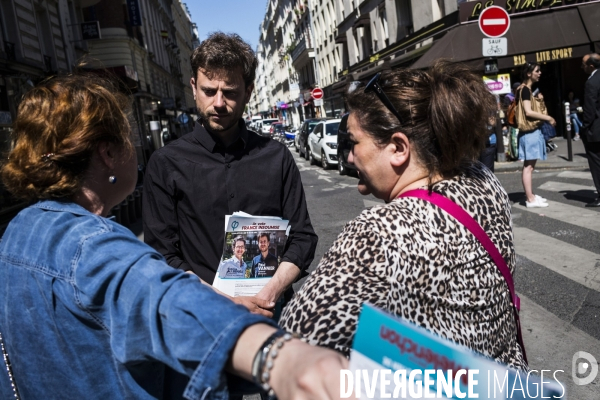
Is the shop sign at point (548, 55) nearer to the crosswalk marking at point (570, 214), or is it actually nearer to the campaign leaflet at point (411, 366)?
the crosswalk marking at point (570, 214)

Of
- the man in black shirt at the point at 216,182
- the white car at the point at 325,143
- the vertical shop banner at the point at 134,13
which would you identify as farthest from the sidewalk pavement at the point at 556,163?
the vertical shop banner at the point at 134,13

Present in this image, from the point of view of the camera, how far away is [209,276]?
2363 mm

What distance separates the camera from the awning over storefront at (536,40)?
16797mm

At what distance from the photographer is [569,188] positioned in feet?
29.9

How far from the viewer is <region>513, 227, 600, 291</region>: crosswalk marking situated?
5.00 metres

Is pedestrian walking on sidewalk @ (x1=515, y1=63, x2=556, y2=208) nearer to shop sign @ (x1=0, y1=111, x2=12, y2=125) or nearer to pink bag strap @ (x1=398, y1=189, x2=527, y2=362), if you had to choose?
pink bag strap @ (x1=398, y1=189, x2=527, y2=362)

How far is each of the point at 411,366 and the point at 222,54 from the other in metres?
1.97

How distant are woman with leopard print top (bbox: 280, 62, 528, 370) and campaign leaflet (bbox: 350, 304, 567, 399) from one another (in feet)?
1.42

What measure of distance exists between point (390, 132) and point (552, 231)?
19.3 feet

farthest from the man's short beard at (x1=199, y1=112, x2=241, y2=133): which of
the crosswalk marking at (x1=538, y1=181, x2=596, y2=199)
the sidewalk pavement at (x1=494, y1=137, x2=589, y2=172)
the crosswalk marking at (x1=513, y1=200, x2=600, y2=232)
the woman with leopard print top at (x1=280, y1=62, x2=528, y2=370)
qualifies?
the sidewalk pavement at (x1=494, y1=137, x2=589, y2=172)

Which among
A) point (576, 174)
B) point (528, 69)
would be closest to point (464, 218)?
point (528, 69)

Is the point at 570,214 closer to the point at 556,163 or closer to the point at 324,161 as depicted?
the point at 556,163

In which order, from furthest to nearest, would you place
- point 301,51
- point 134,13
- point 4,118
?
point 301,51 < point 134,13 < point 4,118

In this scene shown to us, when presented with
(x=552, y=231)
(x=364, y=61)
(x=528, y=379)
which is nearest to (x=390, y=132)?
(x=528, y=379)
